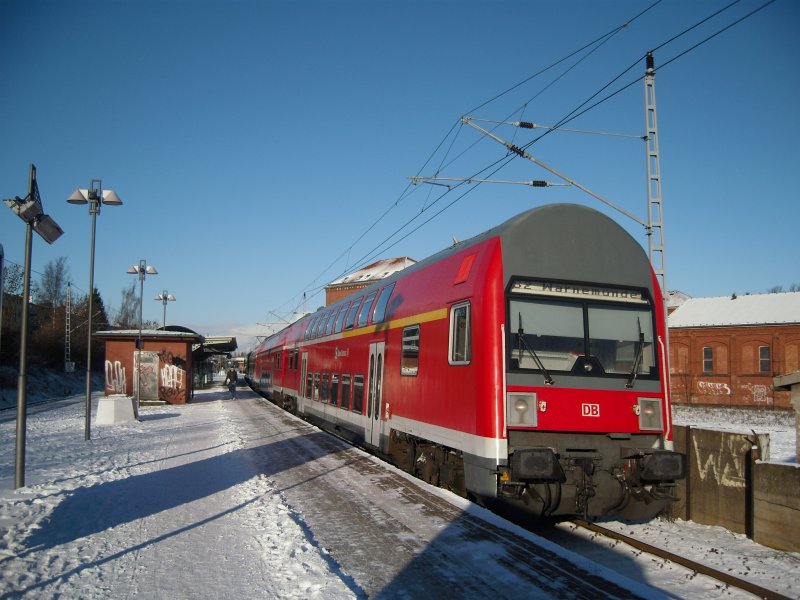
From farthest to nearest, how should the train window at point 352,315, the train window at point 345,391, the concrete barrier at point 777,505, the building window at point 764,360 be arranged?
1. the building window at point 764,360
2. the train window at point 352,315
3. the train window at point 345,391
4. the concrete barrier at point 777,505

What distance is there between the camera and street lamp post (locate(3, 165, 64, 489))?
29.0ft

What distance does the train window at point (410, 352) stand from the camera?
9523 millimetres

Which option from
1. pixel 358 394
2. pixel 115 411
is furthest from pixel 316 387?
pixel 115 411

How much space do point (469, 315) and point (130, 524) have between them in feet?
15.3

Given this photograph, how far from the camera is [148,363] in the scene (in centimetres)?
2884

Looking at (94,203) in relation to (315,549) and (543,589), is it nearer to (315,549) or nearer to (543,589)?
(315,549)

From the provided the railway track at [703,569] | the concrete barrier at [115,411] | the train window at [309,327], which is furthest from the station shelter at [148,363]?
the railway track at [703,569]

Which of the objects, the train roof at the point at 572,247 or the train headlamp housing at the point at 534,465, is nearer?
the train headlamp housing at the point at 534,465

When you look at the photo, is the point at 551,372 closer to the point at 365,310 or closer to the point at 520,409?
the point at 520,409

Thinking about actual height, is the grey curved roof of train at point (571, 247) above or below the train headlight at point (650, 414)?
above

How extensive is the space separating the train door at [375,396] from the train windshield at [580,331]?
14.5 ft

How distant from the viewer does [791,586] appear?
5.90 m

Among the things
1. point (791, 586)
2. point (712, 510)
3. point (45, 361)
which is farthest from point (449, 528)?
point (45, 361)

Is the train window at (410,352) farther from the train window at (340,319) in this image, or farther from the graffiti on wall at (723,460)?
the train window at (340,319)
